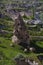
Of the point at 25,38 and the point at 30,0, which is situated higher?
the point at 25,38

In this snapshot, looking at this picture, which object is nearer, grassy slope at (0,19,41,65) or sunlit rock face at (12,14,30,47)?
grassy slope at (0,19,41,65)

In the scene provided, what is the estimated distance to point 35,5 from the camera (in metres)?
132

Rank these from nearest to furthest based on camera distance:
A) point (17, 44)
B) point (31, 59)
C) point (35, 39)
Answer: point (31, 59), point (17, 44), point (35, 39)

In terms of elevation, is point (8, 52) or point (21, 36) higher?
point (21, 36)

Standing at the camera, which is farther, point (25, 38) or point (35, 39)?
point (35, 39)

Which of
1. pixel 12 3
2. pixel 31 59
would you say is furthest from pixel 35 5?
pixel 31 59

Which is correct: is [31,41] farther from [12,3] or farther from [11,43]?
[12,3]

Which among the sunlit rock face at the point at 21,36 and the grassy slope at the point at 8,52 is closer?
the grassy slope at the point at 8,52

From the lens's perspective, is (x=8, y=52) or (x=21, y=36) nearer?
(x=8, y=52)

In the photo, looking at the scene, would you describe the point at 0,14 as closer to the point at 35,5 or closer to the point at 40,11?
the point at 40,11

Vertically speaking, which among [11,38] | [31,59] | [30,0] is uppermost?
[31,59]

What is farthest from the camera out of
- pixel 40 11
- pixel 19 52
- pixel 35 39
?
pixel 40 11

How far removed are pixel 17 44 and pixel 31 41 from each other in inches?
149

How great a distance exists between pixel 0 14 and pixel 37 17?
515 inches
